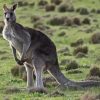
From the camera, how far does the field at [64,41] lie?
15.7 m

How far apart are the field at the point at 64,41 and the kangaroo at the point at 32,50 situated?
35 cm

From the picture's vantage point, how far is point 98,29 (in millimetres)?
34312

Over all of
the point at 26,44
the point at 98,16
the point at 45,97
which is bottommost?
the point at 45,97

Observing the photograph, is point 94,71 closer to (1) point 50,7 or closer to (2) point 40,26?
(2) point 40,26

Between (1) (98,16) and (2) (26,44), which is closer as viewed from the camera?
(2) (26,44)

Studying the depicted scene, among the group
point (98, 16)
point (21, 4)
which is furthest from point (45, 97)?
point (21, 4)

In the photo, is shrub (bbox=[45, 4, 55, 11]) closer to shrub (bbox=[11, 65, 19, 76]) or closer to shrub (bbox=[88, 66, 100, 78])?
shrub (bbox=[11, 65, 19, 76])

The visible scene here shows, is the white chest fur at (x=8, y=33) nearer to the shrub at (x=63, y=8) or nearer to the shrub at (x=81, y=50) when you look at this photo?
the shrub at (x=81, y=50)

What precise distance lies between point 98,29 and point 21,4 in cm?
1407

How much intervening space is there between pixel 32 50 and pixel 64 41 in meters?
14.5

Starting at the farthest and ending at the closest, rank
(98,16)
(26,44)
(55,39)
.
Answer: (98,16), (55,39), (26,44)

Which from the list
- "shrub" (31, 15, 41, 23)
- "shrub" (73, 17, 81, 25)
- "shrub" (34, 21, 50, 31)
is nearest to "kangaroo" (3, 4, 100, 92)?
"shrub" (34, 21, 50, 31)

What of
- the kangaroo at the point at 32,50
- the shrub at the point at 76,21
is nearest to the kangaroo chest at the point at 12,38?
the kangaroo at the point at 32,50

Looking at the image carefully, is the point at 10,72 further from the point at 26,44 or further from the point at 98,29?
the point at 98,29
